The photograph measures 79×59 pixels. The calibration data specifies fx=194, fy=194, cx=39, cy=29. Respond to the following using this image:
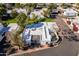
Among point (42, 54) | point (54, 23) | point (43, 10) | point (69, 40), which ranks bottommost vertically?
point (42, 54)

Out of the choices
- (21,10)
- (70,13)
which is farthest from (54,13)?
(21,10)

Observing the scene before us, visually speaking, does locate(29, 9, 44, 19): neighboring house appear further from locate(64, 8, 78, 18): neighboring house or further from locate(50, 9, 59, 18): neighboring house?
locate(64, 8, 78, 18): neighboring house

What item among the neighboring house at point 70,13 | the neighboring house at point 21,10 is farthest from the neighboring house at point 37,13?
the neighboring house at point 70,13

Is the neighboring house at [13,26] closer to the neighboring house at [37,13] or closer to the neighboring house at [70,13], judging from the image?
the neighboring house at [37,13]

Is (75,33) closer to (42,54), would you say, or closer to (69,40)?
(69,40)

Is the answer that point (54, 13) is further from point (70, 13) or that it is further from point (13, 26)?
point (13, 26)

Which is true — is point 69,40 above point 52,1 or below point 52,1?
below

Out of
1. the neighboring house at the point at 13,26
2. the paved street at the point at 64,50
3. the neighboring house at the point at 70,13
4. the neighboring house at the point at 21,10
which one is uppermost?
the neighboring house at the point at 21,10

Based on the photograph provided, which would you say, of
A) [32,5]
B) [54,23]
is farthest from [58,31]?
[32,5]
